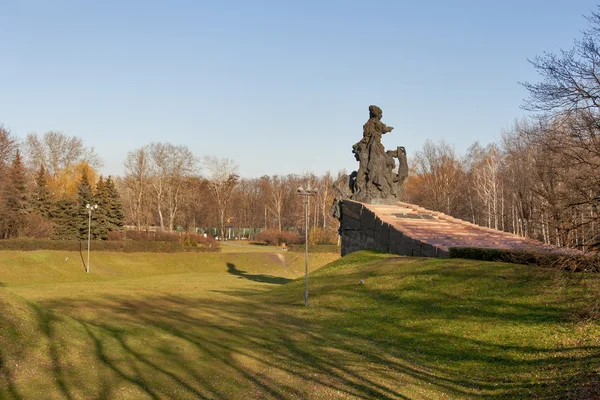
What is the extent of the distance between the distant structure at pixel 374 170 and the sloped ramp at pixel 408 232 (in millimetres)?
1049

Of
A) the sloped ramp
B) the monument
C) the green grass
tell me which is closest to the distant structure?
the monument

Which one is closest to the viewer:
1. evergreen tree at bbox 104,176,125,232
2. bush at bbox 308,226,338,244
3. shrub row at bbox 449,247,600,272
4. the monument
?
shrub row at bbox 449,247,600,272

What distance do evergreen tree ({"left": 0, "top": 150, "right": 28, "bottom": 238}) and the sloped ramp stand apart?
3157 centimetres

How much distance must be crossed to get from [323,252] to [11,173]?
1157 inches

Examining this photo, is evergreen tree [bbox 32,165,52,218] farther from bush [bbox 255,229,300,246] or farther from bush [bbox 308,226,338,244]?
bush [bbox 308,226,338,244]

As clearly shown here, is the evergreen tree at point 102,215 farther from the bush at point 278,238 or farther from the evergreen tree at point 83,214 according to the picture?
the bush at point 278,238

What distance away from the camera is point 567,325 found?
12.2 metres

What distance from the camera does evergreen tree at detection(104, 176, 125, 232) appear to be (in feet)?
185

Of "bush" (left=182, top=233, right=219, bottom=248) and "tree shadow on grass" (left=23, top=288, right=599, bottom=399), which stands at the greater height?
"bush" (left=182, top=233, right=219, bottom=248)

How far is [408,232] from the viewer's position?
25.3 m

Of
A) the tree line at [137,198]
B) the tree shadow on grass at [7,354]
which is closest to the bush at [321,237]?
the tree line at [137,198]

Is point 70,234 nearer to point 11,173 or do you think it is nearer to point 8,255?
point 11,173

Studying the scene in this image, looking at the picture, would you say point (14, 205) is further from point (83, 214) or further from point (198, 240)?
point (198, 240)

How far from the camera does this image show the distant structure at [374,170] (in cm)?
3241
